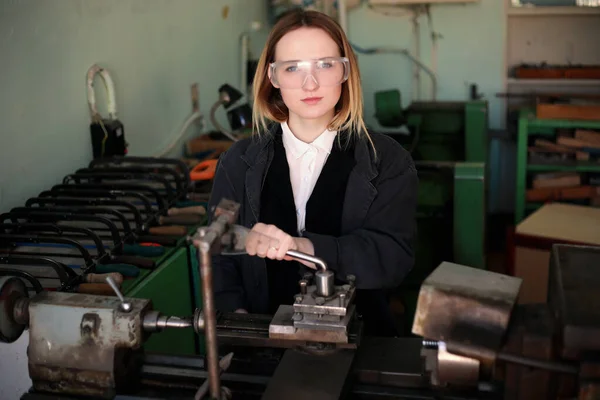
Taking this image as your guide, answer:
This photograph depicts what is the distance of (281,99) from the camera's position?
Result: 1.60m

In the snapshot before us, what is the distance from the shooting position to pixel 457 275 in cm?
96

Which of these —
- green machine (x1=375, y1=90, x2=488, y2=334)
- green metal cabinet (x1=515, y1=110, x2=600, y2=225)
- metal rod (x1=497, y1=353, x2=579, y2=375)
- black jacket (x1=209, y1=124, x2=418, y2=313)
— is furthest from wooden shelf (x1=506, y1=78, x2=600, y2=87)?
metal rod (x1=497, y1=353, x2=579, y2=375)

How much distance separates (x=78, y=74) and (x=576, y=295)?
Result: 5.87 feet

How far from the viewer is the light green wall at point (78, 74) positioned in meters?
1.92

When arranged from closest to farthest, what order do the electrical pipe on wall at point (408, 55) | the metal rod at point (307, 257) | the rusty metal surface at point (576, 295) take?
the rusty metal surface at point (576, 295)
the metal rod at point (307, 257)
the electrical pipe on wall at point (408, 55)

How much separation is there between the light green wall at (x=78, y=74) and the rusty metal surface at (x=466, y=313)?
1.38 meters

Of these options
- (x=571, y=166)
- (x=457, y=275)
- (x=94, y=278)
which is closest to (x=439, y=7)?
(x=571, y=166)

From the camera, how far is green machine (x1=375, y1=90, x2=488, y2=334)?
2.44 m

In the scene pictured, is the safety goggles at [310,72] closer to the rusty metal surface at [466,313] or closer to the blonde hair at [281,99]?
the blonde hair at [281,99]

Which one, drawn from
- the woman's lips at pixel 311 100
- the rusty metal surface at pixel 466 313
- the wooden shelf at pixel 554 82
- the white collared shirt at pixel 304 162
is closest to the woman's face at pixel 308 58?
the woman's lips at pixel 311 100

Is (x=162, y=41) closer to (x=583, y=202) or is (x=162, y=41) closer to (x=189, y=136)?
(x=189, y=136)

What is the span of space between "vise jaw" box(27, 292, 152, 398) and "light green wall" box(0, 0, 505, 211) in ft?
2.99

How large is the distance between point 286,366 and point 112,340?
270 mm

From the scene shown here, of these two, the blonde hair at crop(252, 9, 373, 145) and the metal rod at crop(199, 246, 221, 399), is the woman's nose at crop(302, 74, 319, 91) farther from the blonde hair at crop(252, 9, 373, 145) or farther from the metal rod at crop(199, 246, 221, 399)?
the metal rod at crop(199, 246, 221, 399)
